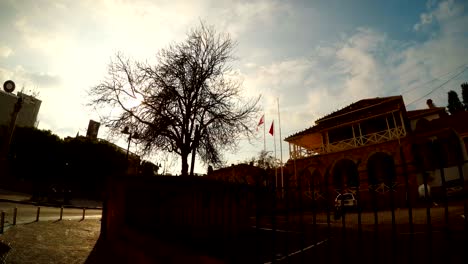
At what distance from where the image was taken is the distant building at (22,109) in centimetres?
6506

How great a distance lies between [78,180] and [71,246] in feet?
117

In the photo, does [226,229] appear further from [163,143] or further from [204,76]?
[204,76]

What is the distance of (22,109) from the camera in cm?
6844

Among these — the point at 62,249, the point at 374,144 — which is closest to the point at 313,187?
the point at 62,249

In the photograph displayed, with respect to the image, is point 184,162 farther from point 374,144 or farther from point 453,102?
point 453,102

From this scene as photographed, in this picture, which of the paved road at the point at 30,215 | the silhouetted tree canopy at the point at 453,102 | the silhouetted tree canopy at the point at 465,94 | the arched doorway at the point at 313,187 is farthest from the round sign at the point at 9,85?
the silhouetted tree canopy at the point at 465,94

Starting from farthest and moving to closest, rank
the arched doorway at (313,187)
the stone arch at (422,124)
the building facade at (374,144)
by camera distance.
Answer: the stone arch at (422,124) < the building facade at (374,144) < the arched doorway at (313,187)

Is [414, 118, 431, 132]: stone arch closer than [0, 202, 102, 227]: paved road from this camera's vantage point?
No

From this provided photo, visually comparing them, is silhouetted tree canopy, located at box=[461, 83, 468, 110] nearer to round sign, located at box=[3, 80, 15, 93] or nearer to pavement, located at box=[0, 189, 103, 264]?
pavement, located at box=[0, 189, 103, 264]

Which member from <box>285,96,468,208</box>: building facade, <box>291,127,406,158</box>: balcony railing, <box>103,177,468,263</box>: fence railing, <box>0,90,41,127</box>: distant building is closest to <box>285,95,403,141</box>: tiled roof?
<box>285,96,468,208</box>: building facade

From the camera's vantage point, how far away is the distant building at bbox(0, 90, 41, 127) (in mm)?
65062

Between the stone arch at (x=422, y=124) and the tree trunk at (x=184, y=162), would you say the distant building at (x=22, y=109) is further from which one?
the stone arch at (x=422, y=124)

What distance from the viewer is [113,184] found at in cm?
850

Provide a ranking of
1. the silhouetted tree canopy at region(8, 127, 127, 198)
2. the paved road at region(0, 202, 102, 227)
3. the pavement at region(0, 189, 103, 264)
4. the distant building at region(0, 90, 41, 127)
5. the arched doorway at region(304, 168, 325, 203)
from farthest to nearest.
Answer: the distant building at region(0, 90, 41, 127) → the silhouetted tree canopy at region(8, 127, 127, 198) → the paved road at region(0, 202, 102, 227) → the pavement at region(0, 189, 103, 264) → the arched doorway at region(304, 168, 325, 203)
